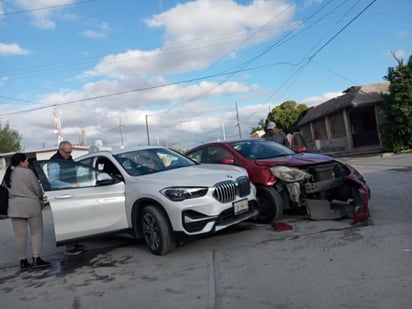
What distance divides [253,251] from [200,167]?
5.88 feet

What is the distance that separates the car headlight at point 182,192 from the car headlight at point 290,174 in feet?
5.55

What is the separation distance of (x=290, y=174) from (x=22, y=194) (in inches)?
167

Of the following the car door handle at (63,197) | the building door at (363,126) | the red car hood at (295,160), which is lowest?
the car door handle at (63,197)

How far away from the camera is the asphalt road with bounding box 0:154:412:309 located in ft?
12.9

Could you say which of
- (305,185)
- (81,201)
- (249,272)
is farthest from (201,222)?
(305,185)

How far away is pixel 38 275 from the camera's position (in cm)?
589

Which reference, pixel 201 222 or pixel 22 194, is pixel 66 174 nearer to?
pixel 22 194

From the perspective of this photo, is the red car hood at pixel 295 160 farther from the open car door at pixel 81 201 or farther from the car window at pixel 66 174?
the car window at pixel 66 174

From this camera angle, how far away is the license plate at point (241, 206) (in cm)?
592

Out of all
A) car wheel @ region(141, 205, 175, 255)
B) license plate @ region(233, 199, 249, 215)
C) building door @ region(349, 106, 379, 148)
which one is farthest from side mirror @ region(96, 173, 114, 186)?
building door @ region(349, 106, 379, 148)

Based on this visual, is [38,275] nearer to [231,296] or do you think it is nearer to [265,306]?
[231,296]

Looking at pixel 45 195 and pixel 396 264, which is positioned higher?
pixel 45 195

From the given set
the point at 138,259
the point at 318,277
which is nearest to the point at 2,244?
the point at 138,259

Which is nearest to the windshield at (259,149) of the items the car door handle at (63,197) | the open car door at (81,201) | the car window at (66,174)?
the open car door at (81,201)
